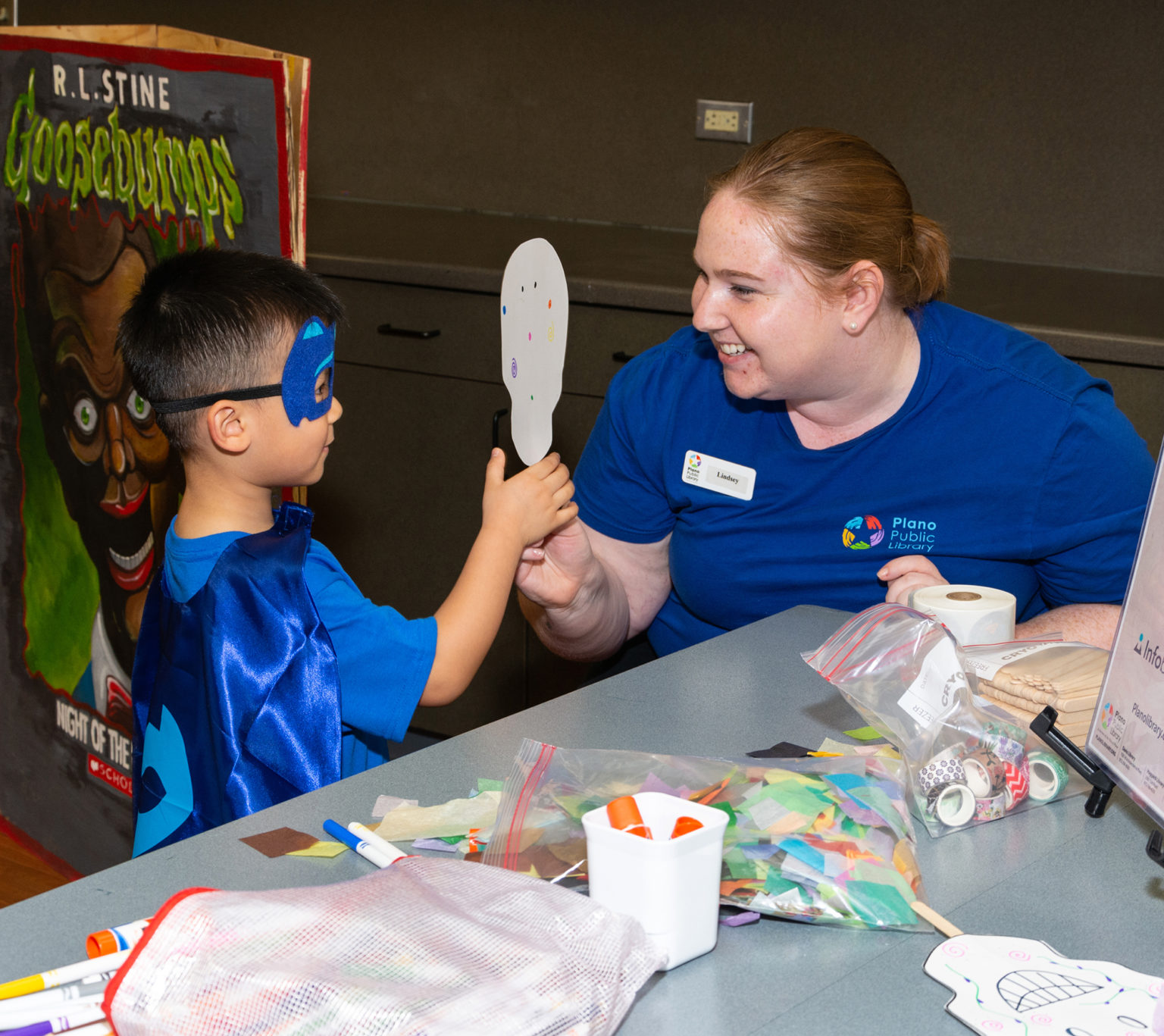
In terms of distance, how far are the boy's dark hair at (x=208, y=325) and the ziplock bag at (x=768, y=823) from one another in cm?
56

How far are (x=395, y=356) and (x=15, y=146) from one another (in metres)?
0.86

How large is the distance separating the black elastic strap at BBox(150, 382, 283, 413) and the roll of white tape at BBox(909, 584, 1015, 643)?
2.30 ft

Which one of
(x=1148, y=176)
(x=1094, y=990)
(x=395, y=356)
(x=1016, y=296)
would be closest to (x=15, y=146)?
(x=395, y=356)

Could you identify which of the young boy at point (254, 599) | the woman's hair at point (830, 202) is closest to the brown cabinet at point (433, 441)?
the woman's hair at point (830, 202)

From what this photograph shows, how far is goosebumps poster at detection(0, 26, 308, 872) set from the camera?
5.87ft

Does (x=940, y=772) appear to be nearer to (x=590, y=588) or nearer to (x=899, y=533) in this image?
(x=899, y=533)

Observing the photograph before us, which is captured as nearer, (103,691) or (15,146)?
(15,146)

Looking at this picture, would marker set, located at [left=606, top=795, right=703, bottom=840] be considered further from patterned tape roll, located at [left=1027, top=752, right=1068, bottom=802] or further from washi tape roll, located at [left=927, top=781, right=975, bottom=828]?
patterned tape roll, located at [left=1027, top=752, right=1068, bottom=802]

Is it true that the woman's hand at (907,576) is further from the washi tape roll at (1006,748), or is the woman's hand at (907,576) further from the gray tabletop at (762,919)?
the washi tape roll at (1006,748)

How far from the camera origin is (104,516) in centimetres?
227

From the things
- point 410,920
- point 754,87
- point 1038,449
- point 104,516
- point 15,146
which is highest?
point 754,87

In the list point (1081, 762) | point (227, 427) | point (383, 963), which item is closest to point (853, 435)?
point (1081, 762)

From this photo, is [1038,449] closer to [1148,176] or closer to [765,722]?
[765,722]

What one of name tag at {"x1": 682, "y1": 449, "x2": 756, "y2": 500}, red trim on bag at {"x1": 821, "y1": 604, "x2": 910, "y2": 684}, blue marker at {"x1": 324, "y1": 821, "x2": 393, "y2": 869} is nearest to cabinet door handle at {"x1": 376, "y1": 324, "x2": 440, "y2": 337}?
name tag at {"x1": 682, "y1": 449, "x2": 756, "y2": 500}
